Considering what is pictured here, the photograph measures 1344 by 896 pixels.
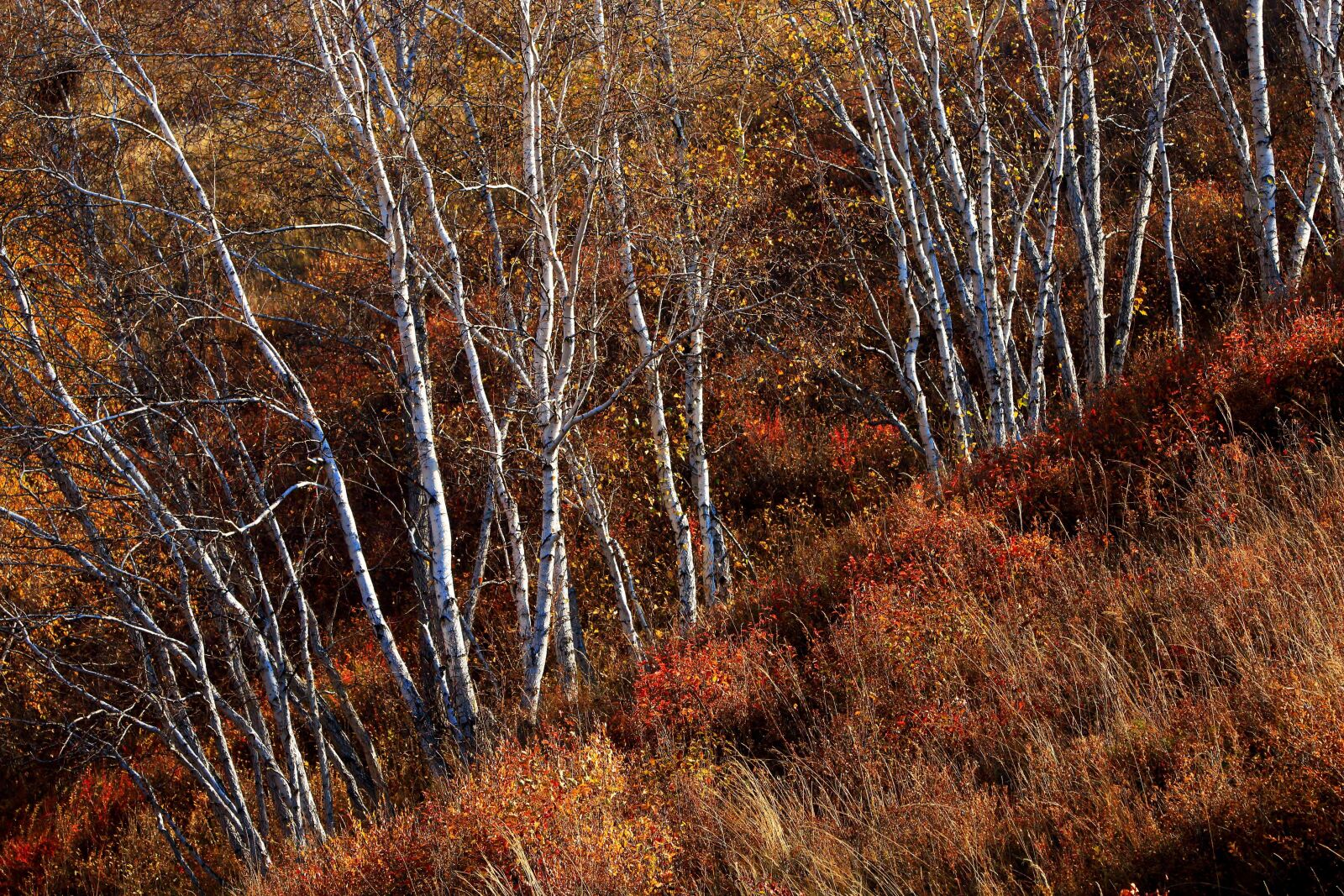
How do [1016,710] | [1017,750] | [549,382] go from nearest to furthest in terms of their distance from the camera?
1. [1017,750]
2. [1016,710]
3. [549,382]

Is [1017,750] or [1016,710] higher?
[1016,710]

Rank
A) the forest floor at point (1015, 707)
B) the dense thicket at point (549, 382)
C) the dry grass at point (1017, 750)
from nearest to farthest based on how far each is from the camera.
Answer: the dry grass at point (1017, 750), the forest floor at point (1015, 707), the dense thicket at point (549, 382)

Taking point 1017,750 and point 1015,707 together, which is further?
point 1015,707

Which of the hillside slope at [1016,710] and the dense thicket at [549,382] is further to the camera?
the dense thicket at [549,382]

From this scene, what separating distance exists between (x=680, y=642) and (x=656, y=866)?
9.52ft

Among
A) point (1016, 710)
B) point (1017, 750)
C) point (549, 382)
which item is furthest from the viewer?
point (549, 382)

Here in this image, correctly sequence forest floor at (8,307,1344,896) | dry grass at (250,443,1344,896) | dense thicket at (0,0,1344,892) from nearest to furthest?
1. dry grass at (250,443,1344,896)
2. forest floor at (8,307,1344,896)
3. dense thicket at (0,0,1344,892)

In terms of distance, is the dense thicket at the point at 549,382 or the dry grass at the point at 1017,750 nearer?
the dry grass at the point at 1017,750

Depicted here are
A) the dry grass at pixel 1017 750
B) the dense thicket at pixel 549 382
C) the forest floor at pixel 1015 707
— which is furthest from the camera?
the dense thicket at pixel 549 382

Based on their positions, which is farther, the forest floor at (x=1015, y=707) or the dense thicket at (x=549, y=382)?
the dense thicket at (x=549, y=382)

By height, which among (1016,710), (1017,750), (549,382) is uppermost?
(549,382)

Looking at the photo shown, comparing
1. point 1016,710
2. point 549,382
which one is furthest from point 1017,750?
point 549,382

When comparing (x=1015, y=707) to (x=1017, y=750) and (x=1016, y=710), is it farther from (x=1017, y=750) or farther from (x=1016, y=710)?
(x=1017, y=750)

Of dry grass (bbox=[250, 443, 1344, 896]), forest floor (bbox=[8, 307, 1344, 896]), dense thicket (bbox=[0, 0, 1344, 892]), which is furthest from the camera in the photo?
dense thicket (bbox=[0, 0, 1344, 892])
